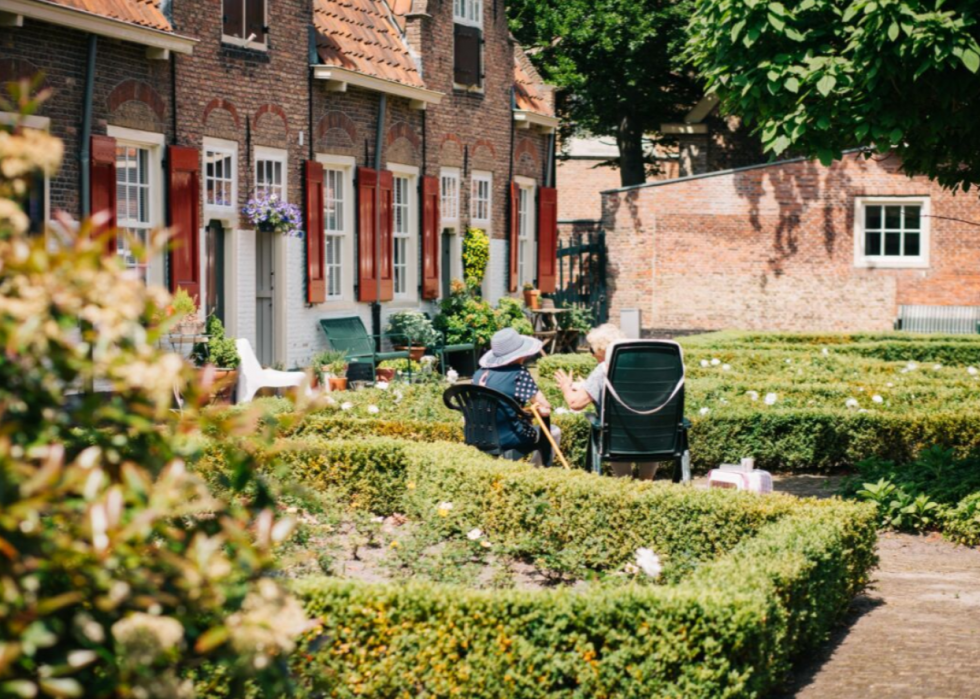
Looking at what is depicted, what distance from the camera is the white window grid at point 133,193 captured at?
48.7 feet

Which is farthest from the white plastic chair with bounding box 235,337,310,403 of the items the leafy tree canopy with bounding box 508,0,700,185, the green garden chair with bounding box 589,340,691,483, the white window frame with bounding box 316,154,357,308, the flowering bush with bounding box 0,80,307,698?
the leafy tree canopy with bounding box 508,0,700,185

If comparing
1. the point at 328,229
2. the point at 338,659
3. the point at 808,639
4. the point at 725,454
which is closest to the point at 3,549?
the point at 338,659

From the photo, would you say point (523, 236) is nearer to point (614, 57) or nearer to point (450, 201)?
point (450, 201)

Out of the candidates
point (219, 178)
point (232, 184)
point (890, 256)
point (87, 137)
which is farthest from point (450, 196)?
point (890, 256)

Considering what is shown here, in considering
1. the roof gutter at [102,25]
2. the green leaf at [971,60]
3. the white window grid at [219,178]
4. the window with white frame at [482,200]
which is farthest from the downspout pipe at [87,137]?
the window with white frame at [482,200]

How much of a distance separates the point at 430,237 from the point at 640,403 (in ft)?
40.7

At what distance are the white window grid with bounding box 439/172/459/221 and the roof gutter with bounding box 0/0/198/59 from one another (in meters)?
7.51

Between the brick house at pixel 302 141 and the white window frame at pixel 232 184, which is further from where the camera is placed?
the white window frame at pixel 232 184

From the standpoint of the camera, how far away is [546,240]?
26.1m

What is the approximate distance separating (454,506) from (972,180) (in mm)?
4432

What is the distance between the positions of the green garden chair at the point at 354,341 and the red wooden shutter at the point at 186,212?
3198mm

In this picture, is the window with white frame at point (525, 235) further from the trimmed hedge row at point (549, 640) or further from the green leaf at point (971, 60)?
the trimmed hedge row at point (549, 640)

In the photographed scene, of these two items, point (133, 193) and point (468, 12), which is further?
point (468, 12)

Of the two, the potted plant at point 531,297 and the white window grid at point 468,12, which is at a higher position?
the white window grid at point 468,12
